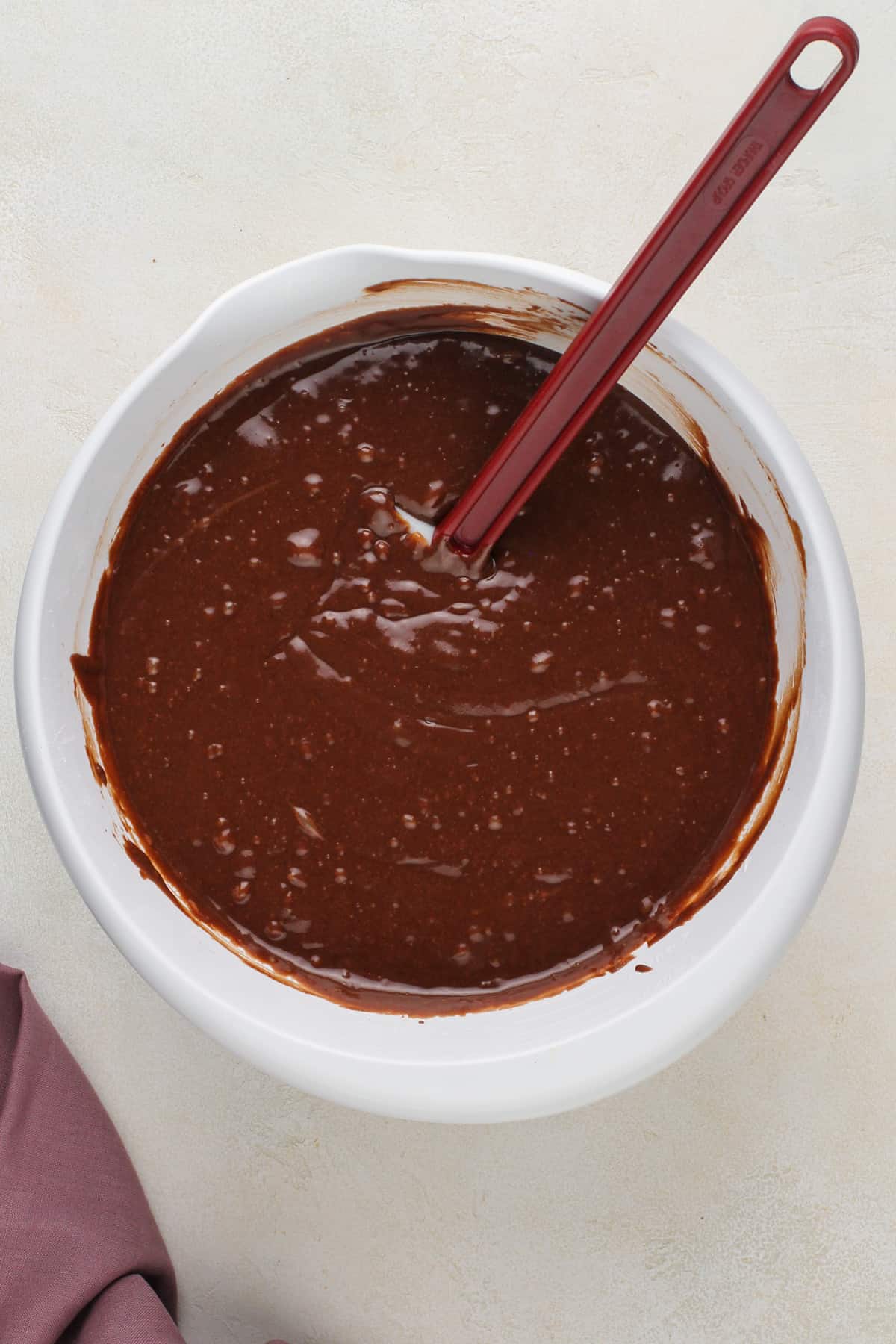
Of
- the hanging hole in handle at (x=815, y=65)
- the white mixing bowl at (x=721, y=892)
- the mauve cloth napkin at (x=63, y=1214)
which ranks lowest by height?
the mauve cloth napkin at (x=63, y=1214)

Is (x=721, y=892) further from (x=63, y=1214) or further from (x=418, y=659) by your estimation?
(x=63, y=1214)

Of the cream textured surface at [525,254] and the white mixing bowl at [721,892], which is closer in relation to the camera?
the white mixing bowl at [721,892]

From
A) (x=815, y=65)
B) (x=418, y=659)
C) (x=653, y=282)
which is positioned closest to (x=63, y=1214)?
(x=418, y=659)

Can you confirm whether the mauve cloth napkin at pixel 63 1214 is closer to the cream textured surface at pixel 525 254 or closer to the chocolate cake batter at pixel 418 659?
the cream textured surface at pixel 525 254

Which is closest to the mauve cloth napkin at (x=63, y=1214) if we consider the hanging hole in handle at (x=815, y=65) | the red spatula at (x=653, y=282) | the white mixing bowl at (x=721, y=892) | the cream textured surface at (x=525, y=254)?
the cream textured surface at (x=525, y=254)

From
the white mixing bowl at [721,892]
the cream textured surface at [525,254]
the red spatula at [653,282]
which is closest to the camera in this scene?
the red spatula at [653,282]

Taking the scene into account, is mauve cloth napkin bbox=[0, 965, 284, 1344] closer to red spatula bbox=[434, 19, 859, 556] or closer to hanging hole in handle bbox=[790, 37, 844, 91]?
red spatula bbox=[434, 19, 859, 556]

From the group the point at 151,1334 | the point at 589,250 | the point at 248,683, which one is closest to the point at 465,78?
the point at 589,250

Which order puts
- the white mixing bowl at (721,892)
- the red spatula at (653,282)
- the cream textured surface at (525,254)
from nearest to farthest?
the red spatula at (653,282) < the white mixing bowl at (721,892) < the cream textured surface at (525,254)
